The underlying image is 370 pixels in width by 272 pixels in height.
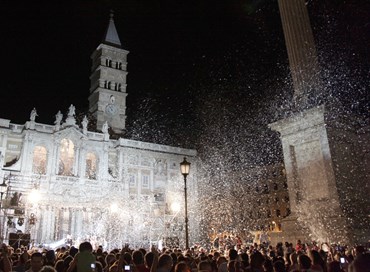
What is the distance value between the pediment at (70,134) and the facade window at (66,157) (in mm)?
744

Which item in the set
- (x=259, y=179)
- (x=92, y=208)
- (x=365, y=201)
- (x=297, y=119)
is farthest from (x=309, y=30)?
(x=259, y=179)

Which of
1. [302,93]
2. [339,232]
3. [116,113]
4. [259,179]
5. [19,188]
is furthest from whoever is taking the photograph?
[259,179]

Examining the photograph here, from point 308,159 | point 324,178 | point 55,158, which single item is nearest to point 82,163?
point 55,158

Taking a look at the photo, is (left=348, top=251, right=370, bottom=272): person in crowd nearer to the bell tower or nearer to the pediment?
the pediment

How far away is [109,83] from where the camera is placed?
196 ft

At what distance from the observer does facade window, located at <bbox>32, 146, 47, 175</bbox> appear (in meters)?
42.5

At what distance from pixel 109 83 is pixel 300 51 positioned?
4695 cm

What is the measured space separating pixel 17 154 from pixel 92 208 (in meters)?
11.9

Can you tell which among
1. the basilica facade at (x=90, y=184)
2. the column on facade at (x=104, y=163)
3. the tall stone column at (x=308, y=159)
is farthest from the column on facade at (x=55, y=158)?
the tall stone column at (x=308, y=159)

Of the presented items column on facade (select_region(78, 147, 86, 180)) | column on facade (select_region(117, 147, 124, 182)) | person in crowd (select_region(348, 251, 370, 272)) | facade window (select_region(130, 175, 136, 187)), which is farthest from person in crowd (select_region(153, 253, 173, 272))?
facade window (select_region(130, 175, 136, 187))

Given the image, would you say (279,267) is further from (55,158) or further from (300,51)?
(55,158)

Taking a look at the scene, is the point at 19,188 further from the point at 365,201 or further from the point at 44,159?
the point at 365,201

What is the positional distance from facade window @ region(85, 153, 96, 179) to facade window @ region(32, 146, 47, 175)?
583cm

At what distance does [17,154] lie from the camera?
140ft
